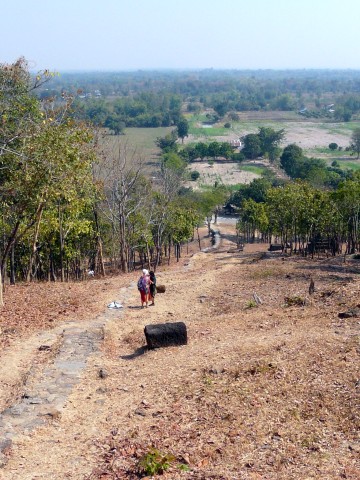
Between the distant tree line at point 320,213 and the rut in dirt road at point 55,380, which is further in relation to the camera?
the distant tree line at point 320,213

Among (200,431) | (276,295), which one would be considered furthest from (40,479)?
(276,295)

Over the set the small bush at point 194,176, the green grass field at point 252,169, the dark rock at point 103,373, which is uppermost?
the dark rock at point 103,373

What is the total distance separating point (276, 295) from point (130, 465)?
11.1 m

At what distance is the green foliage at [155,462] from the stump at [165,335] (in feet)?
17.8

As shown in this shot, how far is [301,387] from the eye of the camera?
447 inches

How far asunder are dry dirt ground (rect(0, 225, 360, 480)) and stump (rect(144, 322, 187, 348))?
253 mm

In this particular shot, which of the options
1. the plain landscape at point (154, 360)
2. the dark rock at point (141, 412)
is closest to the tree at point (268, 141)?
the plain landscape at point (154, 360)

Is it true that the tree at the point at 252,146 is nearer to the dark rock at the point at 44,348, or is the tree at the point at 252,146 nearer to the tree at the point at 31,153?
the tree at the point at 31,153

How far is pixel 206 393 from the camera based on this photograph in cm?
1145

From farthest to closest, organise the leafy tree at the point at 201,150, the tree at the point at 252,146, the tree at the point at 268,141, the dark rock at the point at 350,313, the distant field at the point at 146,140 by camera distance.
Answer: the tree at the point at 268,141, the tree at the point at 252,146, the leafy tree at the point at 201,150, the distant field at the point at 146,140, the dark rock at the point at 350,313

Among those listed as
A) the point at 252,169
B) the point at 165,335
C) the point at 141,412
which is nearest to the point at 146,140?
the point at 252,169

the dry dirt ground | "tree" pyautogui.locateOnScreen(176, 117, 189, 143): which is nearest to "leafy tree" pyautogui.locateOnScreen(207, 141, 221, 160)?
"tree" pyautogui.locateOnScreen(176, 117, 189, 143)

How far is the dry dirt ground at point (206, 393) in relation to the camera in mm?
9305

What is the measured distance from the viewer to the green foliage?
8930 millimetres
